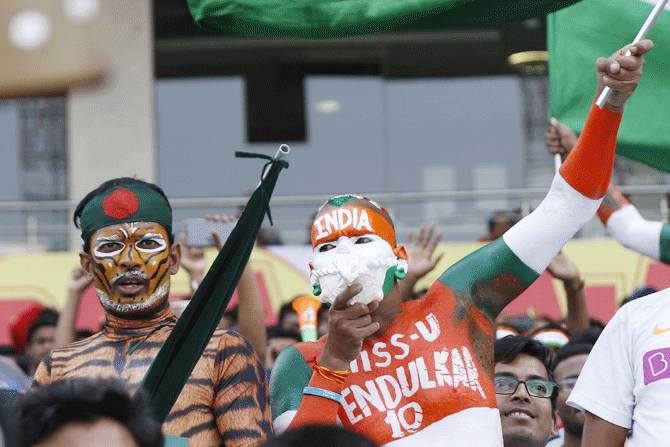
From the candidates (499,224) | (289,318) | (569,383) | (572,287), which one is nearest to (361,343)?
(569,383)

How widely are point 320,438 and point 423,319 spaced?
156 cm

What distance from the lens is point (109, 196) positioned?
318cm

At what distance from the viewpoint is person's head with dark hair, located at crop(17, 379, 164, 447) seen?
5.01 ft

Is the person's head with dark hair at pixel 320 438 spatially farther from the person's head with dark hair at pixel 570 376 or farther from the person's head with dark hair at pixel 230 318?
the person's head with dark hair at pixel 230 318

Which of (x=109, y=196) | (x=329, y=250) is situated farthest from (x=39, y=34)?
(x=329, y=250)

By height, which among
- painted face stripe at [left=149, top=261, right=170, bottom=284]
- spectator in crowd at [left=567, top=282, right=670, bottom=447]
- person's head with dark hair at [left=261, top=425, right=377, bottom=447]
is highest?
painted face stripe at [left=149, top=261, right=170, bottom=284]

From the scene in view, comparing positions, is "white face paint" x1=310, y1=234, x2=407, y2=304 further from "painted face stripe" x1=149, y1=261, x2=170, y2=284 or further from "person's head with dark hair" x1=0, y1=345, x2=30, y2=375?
"person's head with dark hair" x1=0, y1=345, x2=30, y2=375

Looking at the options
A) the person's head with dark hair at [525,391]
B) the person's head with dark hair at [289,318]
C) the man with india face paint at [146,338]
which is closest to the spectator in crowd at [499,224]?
the person's head with dark hair at [289,318]

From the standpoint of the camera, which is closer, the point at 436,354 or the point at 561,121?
the point at 436,354

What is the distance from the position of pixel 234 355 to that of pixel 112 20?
890 cm

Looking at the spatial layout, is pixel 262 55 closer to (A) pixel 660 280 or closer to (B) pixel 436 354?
(A) pixel 660 280

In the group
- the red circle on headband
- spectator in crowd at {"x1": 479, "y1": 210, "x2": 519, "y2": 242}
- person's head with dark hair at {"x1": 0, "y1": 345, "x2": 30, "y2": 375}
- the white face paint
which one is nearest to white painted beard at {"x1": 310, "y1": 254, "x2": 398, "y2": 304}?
the white face paint

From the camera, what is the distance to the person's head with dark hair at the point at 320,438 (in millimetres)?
1452

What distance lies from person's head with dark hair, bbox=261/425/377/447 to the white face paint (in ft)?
4.22
